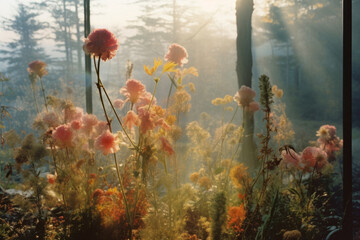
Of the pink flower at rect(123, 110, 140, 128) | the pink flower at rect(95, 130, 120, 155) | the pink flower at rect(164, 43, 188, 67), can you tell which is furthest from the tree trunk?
the pink flower at rect(95, 130, 120, 155)

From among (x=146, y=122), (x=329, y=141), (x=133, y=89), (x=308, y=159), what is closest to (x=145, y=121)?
(x=146, y=122)

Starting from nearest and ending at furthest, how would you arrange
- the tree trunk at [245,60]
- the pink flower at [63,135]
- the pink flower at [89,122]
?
the pink flower at [63,135], the pink flower at [89,122], the tree trunk at [245,60]

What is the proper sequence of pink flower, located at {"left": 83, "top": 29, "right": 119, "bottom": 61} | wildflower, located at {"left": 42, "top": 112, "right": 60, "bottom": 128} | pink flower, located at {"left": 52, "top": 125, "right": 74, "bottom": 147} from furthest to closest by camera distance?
wildflower, located at {"left": 42, "top": 112, "right": 60, "bottom": 128} → pink flower, located at {"left": 52, "top": 125, "right": 74, "bottom": 147} → pink flower, located at {"left": 83, "top": 29, "right": 119, "bottom": 61}

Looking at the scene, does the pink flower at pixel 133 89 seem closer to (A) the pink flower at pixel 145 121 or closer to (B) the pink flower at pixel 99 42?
(A) the pink flower at pixel 145 121

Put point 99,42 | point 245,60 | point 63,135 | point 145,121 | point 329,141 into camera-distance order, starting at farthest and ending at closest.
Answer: point 245,60 → point 329,141 → point 63,135 → point 145,121 → point 99,42

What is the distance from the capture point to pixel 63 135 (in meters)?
1.73

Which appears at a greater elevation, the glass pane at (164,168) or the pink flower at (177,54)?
the pink flower at (177,54)

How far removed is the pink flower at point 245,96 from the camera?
193cm

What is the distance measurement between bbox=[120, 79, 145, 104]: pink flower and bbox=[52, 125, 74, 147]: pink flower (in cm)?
41

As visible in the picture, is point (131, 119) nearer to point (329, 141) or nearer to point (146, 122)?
point (146, 122)

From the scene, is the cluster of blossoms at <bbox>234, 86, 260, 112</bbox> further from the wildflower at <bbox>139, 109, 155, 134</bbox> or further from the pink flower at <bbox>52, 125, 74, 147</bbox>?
the pink flower at <bbox>52, 125, 74, 147</bbox>

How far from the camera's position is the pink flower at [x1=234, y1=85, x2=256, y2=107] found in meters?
1.93

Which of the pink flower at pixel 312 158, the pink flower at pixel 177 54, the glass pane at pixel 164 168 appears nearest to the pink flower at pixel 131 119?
the glass pane at pixel 164 168

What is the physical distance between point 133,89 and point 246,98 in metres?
0.73
